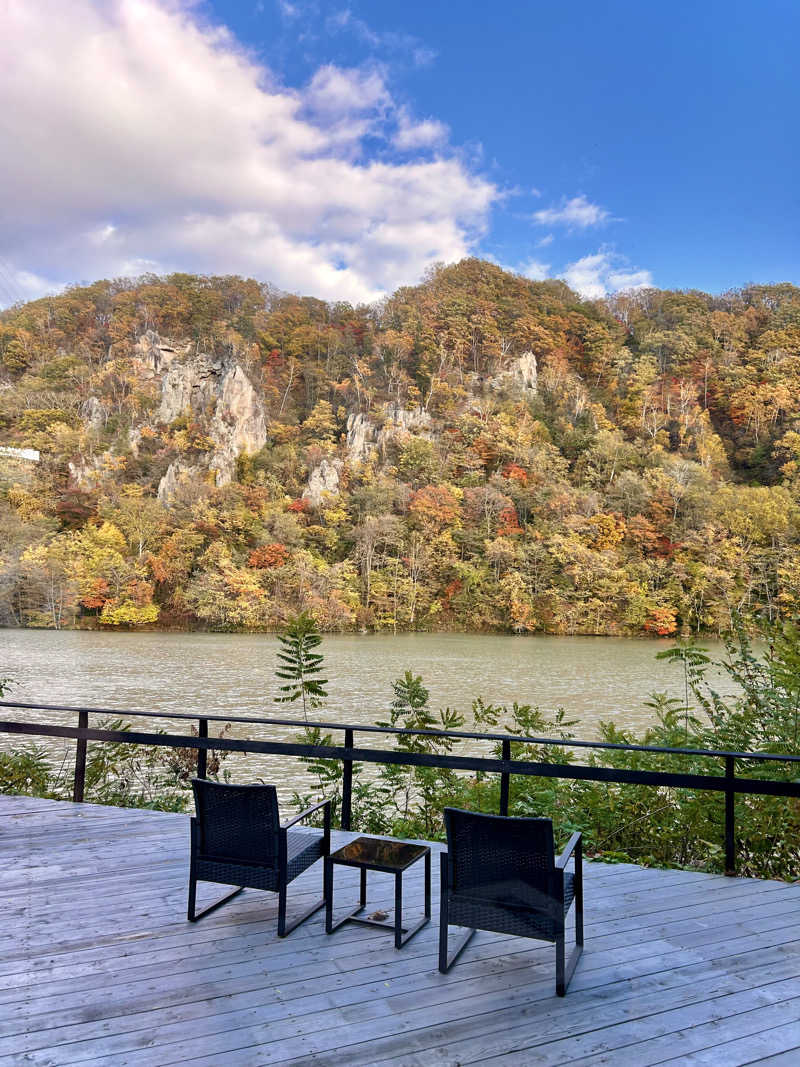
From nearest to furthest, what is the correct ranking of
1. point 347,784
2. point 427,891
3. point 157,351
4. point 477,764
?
point 427,891, point 477,764, point 347,784, point 157,351

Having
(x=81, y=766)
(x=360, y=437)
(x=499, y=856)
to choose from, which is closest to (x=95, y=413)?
(x=360, y=437)

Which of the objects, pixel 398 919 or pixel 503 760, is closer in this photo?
pixel 398 919

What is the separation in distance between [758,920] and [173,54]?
38.1 m

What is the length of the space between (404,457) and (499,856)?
49236 millimetres

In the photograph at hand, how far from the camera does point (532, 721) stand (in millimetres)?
5480

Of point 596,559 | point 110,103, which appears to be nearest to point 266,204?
point 110,103

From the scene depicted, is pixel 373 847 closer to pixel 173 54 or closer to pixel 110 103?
pixel 173 54

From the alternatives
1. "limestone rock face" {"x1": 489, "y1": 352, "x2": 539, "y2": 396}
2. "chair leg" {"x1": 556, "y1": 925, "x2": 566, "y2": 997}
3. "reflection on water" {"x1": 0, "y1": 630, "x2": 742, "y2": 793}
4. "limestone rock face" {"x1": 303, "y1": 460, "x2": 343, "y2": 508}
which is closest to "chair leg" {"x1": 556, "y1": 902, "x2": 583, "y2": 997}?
"chair leg" {"x1": 556, "y1": 925, "x2": 566, "y2": 997}

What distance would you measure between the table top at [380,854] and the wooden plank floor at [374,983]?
0.29 meters

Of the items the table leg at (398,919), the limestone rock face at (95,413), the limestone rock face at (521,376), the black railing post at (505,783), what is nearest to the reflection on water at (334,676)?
the black railing post at (505,783)

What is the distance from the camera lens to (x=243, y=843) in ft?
8.17

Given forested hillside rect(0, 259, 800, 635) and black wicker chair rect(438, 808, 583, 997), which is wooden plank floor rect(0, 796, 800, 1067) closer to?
black wicker chair rect(438, 808, 583, 997)

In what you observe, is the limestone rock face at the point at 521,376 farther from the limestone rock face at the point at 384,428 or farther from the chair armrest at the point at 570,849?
the chair armrest at the point at 570,849

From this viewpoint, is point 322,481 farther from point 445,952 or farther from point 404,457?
point 445,952
